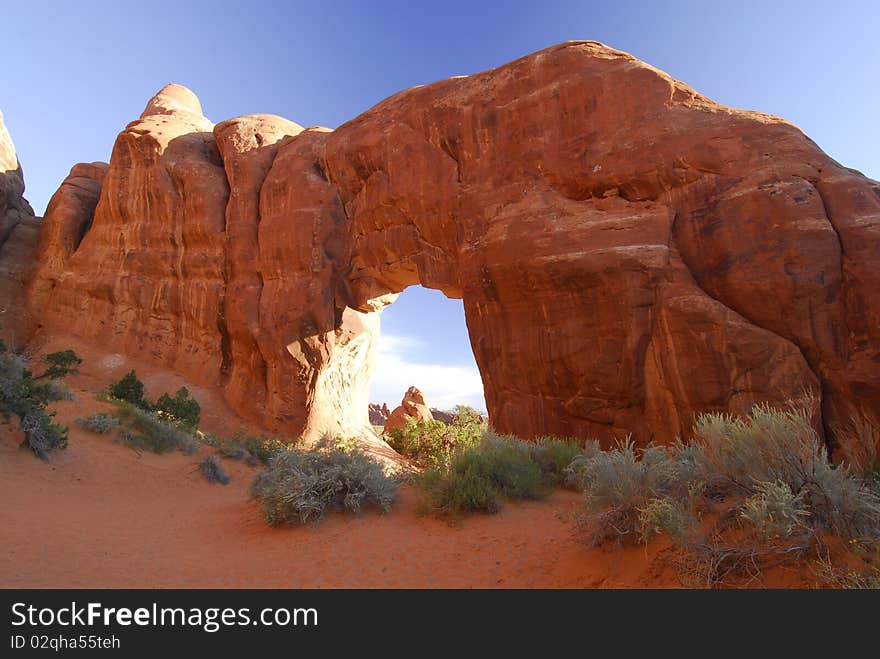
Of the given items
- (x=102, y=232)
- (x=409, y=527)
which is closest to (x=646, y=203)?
(x=409, y=527)

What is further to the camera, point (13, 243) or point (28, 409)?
point (13, 243)

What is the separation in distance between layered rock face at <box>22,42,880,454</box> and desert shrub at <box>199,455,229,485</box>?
6474 millimetres

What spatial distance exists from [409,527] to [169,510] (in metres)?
4.90

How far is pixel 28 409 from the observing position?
9.92 metres

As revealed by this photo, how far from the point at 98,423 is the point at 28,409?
7.36 feet

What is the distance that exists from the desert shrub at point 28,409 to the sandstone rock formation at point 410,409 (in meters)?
21.7

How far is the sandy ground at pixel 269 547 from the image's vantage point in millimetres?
4676

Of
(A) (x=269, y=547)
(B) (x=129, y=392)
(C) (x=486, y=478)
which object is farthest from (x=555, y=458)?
(B) (x=129, y=392)

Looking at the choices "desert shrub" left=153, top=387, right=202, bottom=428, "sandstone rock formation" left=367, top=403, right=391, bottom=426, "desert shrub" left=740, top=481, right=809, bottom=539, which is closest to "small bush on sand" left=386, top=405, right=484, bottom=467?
"desert shrub" left=153, top=387, right=202, bottom=428

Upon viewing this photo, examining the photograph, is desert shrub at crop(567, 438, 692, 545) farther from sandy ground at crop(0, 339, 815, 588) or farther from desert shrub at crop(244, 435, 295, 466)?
desert shrub at crop(244, 435, 295, 466)

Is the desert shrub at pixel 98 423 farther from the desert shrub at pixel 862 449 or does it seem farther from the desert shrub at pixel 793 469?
the desert shrub at pixel 862 449

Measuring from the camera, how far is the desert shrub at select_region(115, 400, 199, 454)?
40.2 ft

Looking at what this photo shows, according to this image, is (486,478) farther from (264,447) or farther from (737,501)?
(264,447)
